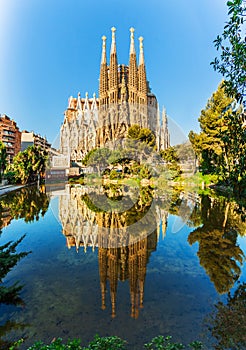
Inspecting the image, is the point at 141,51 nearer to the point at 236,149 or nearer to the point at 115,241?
the point at 115,241

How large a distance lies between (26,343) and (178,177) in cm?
2458

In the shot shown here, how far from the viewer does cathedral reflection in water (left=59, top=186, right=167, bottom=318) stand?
3.86 meters

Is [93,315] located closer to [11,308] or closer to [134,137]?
[11,308]

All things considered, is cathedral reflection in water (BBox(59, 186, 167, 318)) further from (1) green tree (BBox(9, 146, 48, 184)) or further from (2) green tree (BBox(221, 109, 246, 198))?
(1) green tree (BBox(9, 146, 48, 184))

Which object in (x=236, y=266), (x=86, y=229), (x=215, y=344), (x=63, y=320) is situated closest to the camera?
(x=215, y=344)

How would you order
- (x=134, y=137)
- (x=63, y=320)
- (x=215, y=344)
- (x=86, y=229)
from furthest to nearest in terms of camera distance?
(x=134, y=137) → (x=86, y=229) → (x=63, y=320) → (x=215, y=344)

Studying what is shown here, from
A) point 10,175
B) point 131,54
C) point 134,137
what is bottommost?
point 10,175

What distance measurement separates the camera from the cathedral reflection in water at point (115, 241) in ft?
12.7

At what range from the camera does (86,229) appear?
23.2ft

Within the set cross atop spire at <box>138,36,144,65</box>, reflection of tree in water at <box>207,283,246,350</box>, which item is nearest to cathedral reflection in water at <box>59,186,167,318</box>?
reflection of tree in water at <box>207,283,246,350</box>

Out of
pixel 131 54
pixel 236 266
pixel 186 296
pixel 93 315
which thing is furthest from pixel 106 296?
pixel 131 54

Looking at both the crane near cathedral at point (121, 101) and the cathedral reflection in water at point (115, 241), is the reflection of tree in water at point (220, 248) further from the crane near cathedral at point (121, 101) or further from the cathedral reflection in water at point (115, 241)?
the crane near cathedral at point (121, 101)

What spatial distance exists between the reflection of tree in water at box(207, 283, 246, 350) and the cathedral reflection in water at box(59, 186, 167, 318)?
1053mm

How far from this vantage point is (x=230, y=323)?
267cm
